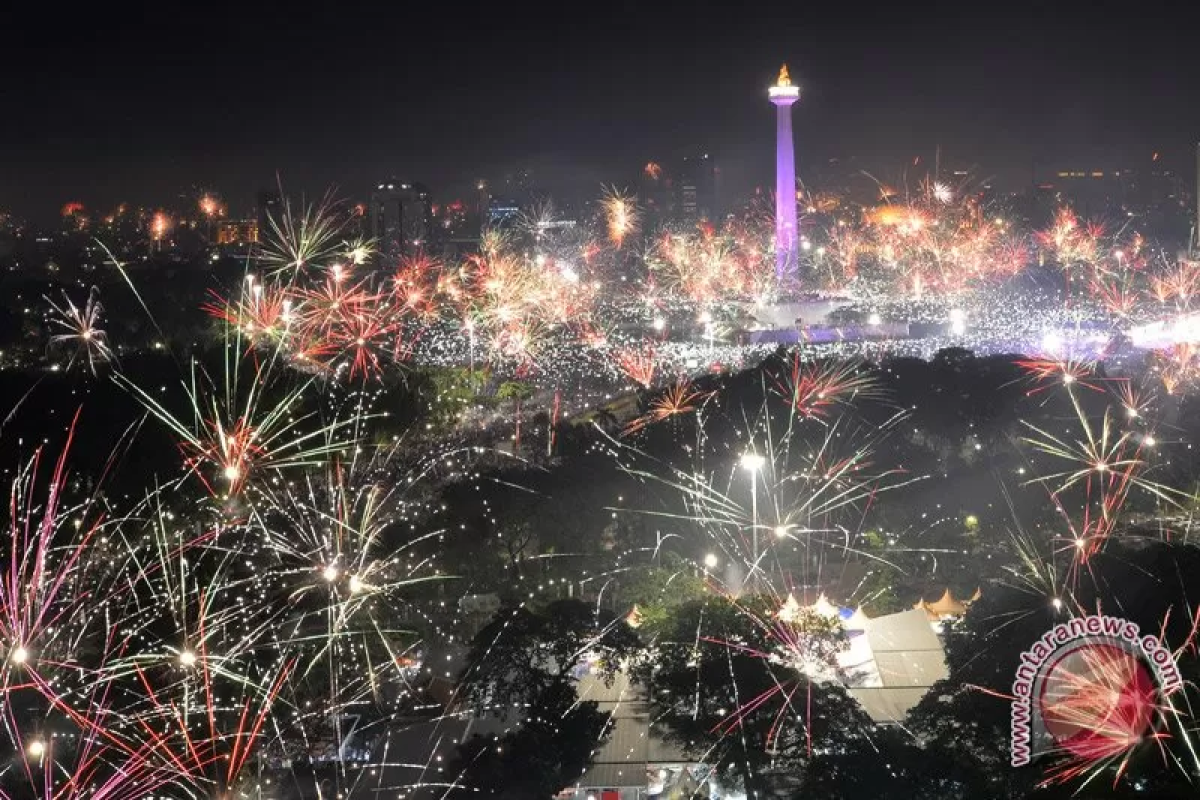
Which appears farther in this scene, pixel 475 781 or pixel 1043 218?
pixel 1043 218

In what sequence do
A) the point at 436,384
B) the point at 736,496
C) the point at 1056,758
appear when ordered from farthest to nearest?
the point at 436,384, the point at 736,496, the point at 1056,758

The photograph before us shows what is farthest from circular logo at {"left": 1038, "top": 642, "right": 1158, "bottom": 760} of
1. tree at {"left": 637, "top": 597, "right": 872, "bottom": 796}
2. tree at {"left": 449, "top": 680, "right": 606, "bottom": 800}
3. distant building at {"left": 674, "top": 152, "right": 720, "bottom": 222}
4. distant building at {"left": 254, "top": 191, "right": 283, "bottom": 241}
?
distant building at {"left": 674, "top": 152, "right": 720, "bottom": 222}

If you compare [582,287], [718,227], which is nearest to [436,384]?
[582,287]

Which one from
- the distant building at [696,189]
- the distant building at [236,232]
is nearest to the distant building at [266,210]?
the distant building at [236,232]

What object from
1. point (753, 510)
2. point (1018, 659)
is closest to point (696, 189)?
point (753, 510)

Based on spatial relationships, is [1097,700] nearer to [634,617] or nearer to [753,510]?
[634,617]

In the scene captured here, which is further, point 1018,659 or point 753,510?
point 753,510

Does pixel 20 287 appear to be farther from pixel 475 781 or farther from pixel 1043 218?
pixel 1043 218

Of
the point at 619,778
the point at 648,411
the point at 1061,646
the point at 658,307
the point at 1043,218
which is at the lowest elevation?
the point at 619,778
